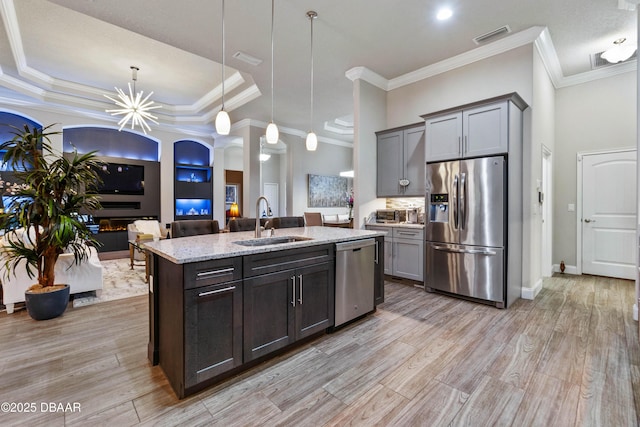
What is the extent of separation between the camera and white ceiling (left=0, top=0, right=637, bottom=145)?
318 cm

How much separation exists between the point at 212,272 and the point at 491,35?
14.0 ft

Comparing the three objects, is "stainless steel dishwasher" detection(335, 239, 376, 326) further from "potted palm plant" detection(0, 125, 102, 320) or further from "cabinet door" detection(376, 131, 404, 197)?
"potted palm plant" detection(0, 125, 102, 320)

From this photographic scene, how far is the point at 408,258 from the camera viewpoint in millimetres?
4355

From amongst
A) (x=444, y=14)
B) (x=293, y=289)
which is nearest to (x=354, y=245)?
(x=293, y=289)

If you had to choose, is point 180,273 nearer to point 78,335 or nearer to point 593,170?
point 78,335

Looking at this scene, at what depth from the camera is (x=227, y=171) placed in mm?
10258

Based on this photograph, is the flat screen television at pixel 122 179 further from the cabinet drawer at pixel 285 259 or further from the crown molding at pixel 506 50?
the cabinet drawer at pixel 285 259

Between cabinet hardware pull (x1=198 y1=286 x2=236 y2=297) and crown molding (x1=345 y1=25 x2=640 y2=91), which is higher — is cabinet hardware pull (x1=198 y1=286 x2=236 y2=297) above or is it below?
below

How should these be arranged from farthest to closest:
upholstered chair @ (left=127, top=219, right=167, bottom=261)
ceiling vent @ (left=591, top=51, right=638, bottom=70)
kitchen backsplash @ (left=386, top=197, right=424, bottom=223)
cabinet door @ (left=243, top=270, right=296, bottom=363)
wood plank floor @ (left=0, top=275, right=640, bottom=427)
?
upholstered chair @ (left=127, top=219, right=167, bottom=261)
kitchen backsplash @ (left=386, top=197, right=424, bottom=223)
ceiling vent @ (left=591, top=51, right=638, bottom=70)
cabinet door @ (left=243, top=270, right=296, bottom=363)
wood plank floor @ (left=0, top=275, right=640, bottom=427)

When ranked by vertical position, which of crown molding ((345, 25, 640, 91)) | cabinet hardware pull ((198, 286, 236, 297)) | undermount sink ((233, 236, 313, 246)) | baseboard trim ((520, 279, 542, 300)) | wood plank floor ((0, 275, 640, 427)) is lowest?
wood plank floor ((0, 275, 640, 427))

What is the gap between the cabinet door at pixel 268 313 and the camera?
2090mm

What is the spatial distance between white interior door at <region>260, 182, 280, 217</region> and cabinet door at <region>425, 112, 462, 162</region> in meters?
7.26

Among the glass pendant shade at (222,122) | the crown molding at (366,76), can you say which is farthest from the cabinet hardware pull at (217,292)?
the crown molding at (366,76)

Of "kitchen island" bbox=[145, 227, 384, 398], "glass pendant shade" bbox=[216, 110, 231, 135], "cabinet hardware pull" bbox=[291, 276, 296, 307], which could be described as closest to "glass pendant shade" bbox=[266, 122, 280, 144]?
"glass pendant shade" bbox=[216, 110, 231, 135]
